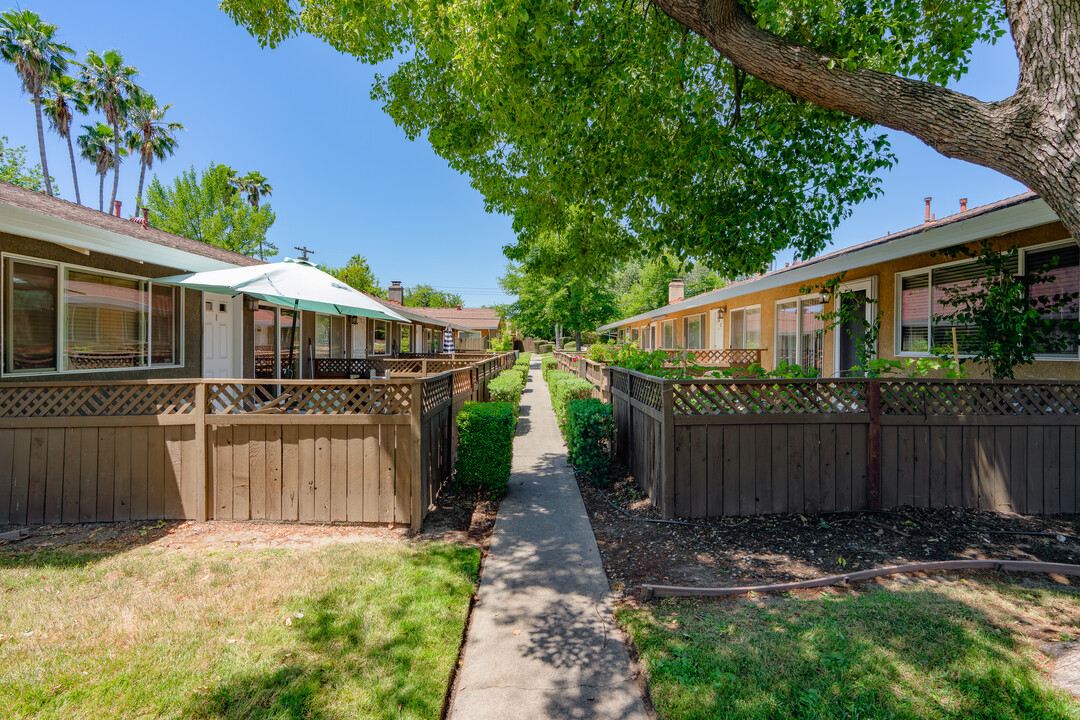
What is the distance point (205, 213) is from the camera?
1357 inches

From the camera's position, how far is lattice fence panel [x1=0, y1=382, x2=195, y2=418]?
15.2ft

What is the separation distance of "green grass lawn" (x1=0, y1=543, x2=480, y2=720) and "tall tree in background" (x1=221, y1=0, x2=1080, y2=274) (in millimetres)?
4334

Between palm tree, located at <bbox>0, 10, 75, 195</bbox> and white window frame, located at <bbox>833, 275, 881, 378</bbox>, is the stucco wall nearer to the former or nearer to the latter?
white window frame, located at <bbox>833, 275, 881, 378</bbox>

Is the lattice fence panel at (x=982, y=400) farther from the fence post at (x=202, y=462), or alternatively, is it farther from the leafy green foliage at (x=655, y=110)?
the fence post at (x=202, y=462)

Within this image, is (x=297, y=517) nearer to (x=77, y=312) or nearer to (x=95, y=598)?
(x=95, y=598)

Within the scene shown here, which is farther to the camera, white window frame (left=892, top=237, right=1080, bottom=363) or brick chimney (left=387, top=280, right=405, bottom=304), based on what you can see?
brick chimney (left=387, top=280, right=405, bottom=304)

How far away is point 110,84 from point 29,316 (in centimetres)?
3648

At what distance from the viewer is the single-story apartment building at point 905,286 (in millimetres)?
5297

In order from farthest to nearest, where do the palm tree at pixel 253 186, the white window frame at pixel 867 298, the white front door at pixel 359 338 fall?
the palm tree at pixel 253 186 < the white front door at pixel 359 338 < the white window frame at pixel 867 298

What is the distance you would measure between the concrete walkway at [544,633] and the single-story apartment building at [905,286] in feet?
17.9

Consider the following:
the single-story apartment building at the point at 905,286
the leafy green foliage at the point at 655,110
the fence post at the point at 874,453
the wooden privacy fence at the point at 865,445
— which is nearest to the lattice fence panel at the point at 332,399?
the wooden privacy fence at the point at 865,445

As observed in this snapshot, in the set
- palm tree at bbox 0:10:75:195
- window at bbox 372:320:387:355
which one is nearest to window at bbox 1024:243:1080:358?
window at bbox 372:320:387:355

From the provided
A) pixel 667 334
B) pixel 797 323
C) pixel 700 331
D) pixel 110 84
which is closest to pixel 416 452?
pixel 797 323

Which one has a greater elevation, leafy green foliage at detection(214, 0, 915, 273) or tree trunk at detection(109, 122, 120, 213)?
tree trunk at detection(109, 122, 120, 213)
